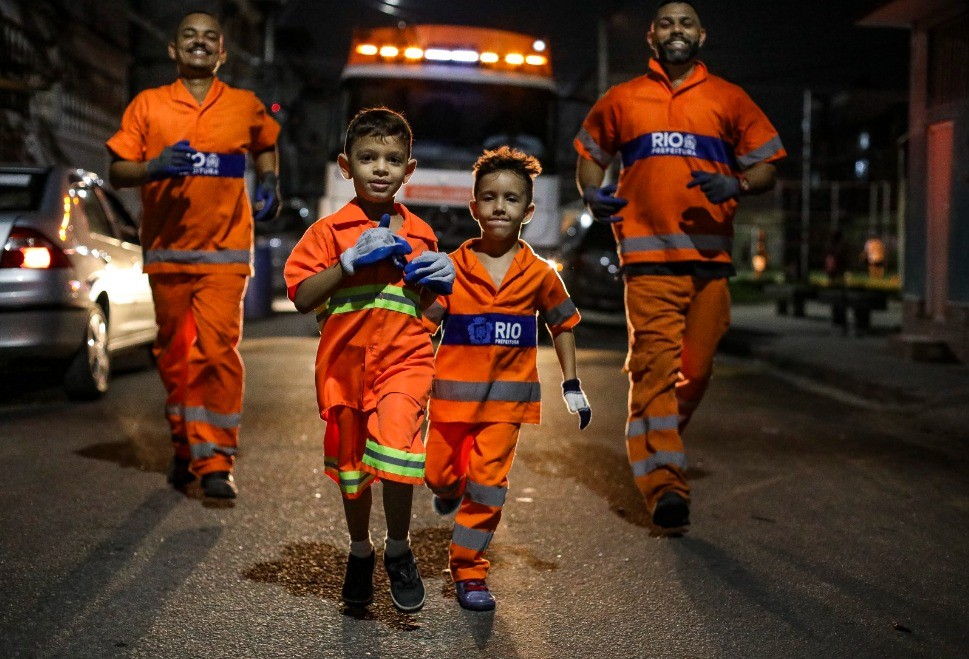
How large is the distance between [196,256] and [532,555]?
84.5 inches

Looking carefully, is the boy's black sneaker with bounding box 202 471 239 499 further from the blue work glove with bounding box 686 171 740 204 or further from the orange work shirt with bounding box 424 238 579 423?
the blue work glove with bounding box 686 171 740 204

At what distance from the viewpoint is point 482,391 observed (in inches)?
164

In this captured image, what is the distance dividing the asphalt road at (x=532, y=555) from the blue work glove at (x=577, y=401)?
2.00 feet

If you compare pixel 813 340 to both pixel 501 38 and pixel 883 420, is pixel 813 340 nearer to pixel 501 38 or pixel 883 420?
pixel 501 38

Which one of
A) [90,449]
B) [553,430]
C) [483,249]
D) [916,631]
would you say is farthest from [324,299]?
[553,430]

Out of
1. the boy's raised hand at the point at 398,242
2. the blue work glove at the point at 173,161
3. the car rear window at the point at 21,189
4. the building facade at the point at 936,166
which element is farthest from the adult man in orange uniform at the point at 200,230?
the building facade at the point at 936,166

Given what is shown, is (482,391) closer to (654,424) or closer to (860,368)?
(654,424)

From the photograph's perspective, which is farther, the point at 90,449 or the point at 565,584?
the point at 90,449

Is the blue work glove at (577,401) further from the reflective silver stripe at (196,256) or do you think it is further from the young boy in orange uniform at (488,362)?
the reflective silver stripe at (196,256)

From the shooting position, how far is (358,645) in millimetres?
3629

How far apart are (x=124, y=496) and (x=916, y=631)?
3.50 metres

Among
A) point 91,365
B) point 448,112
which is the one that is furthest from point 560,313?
point 448,112

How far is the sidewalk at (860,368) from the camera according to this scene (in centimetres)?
969

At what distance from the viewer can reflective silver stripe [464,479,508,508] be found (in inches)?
159
